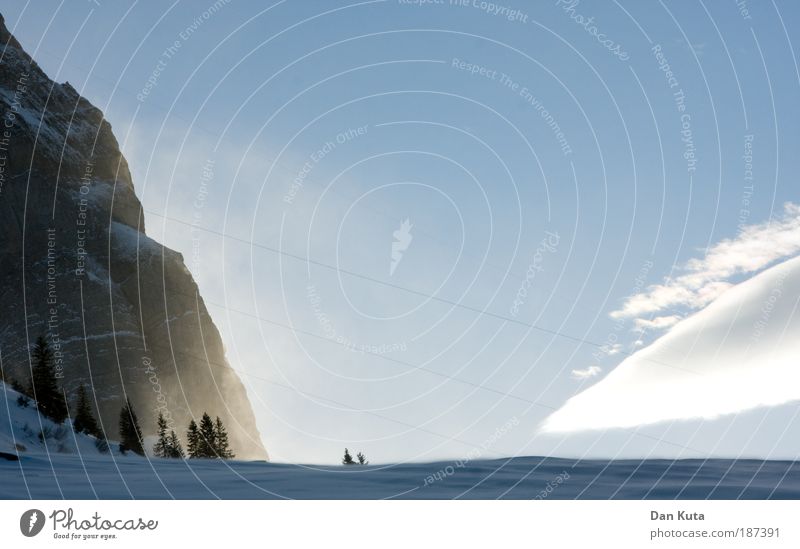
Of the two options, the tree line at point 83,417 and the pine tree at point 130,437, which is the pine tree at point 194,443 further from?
the pine tree at point 130,437

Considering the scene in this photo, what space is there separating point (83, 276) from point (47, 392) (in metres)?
30.0

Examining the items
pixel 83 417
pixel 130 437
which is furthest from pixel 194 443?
pixel 83 417

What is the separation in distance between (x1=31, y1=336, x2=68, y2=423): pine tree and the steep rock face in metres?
8.27

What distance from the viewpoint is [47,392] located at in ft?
175

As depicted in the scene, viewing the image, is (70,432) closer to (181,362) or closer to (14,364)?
(14,364)

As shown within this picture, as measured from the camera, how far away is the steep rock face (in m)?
75.0

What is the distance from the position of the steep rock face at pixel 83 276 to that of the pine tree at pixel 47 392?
827 cm

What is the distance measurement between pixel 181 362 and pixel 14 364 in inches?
1221

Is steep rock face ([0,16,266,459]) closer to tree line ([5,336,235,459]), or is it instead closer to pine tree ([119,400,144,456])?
tree line ([5,336,235,459])

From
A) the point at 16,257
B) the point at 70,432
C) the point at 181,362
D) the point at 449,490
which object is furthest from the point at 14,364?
the point at 449,490
